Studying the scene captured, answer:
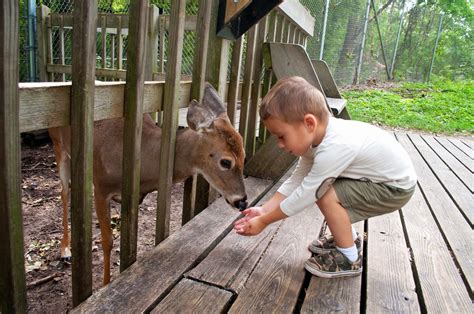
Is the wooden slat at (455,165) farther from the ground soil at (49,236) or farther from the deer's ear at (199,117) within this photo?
the ground soil at (49,236)

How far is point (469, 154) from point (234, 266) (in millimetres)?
5167

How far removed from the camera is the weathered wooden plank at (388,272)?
1.94 m

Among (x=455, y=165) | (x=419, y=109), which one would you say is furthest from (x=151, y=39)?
(x=419, y=109)

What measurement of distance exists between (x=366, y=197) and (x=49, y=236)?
9.67 feet

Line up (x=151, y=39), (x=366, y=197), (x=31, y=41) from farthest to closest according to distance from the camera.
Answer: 1. (x=31, y=41)
2. (x=151, y=39)
3. (x=366, y=197)

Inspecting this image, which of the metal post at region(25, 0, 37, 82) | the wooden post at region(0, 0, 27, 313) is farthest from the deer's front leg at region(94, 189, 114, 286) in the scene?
the metal post at region(25, 0, 37, 82)

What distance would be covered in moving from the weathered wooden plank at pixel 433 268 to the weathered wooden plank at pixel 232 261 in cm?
87

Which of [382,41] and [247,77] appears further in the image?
[382,41]

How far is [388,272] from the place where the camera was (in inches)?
88.0

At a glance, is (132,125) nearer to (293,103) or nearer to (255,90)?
(293,103)

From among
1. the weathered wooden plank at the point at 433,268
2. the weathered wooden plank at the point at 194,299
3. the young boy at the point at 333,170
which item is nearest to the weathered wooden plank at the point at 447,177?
the weathered wooden plank at the point at 433,268

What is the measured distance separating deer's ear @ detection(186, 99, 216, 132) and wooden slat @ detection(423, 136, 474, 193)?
285cm

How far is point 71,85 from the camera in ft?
5.47

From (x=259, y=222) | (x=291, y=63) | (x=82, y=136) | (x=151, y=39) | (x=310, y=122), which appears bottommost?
(x=259, y=222)
